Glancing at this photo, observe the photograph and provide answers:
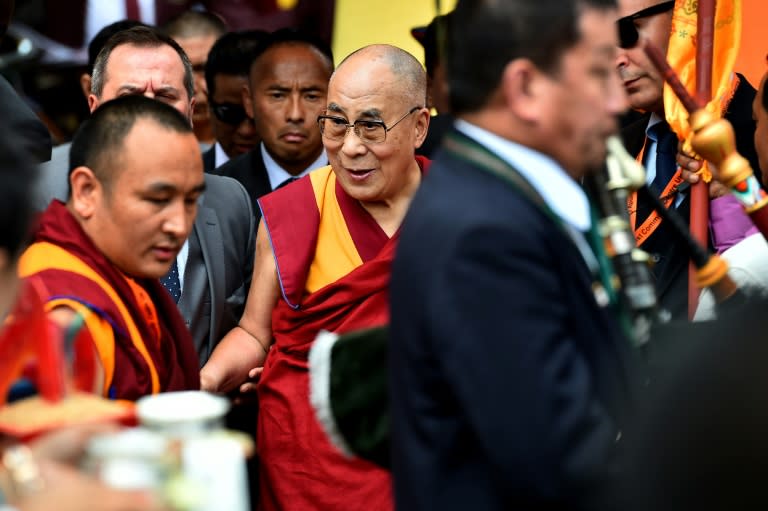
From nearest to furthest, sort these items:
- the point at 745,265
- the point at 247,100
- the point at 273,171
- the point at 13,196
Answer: the point at 13,196
the point at 745,265
the point at 273,171
the point at 247,100

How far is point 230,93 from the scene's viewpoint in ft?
18.4

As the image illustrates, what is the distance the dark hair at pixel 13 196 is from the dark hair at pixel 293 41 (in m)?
3.10

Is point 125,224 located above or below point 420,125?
below

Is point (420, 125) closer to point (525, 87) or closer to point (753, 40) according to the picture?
point (753, 40)

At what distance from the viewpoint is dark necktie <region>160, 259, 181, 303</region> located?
3.79 metres

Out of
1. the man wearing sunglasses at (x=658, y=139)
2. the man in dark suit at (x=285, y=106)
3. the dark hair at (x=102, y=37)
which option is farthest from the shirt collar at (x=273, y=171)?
the man wearing sunglasses at (x=658, y=139)

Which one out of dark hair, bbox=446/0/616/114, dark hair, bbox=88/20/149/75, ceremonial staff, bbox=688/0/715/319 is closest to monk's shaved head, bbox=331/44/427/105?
ceremonial staff, bbox=688/0/715/319

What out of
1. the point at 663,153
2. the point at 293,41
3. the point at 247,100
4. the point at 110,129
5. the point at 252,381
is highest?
the point at 293,41

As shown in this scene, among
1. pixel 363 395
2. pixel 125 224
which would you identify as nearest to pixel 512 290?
pixel 363 395

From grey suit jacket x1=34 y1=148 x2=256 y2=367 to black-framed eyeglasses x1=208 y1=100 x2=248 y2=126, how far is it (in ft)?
4.80

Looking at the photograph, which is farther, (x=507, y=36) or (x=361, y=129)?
(x=361, y=129)

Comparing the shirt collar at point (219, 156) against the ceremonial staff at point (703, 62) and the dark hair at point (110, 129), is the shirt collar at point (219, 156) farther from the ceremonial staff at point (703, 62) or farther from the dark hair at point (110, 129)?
the ceremonial staff at point (703, 62)

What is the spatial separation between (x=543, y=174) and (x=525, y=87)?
0.51 ft

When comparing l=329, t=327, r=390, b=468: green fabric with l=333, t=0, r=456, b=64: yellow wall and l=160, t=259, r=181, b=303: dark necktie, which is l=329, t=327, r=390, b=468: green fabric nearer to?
l=160, t=259, r=181, b=303: dark necktie
